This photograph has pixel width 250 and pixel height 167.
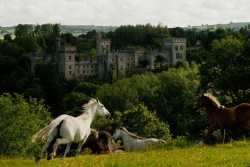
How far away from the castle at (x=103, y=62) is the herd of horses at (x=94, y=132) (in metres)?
129

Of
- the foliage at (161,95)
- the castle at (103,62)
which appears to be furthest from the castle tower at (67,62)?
the foliage at (161,95)

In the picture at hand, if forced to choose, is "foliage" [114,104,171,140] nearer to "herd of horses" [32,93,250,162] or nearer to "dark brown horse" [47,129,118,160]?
"herd of horses" [32,93,250,162]

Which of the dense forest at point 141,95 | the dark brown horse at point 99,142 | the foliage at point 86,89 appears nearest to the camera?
the dark brown horse at point 99,142

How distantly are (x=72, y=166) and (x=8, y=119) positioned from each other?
4102cm

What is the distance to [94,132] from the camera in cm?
2106

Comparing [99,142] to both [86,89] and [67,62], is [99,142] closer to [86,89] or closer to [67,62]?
[86,89]

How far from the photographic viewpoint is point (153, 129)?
46.9m

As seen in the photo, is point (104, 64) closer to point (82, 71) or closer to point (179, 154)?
point (82, 71)

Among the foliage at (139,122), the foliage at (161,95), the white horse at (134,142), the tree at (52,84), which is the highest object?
the white horse at (134,142)

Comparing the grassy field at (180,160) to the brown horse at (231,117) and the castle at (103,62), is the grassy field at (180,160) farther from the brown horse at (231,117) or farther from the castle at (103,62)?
the castle at (103,62)

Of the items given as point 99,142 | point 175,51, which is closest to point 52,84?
point 175,51

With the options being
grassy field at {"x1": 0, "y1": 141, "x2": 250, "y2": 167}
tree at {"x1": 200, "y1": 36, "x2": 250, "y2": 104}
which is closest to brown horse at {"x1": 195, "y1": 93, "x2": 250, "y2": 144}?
grassy field at {"x1": 0, "y1": 141, "x2": 250, "y2": 167}

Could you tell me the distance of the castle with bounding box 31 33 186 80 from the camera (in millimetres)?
153000

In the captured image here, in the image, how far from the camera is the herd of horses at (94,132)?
15.2 meters
